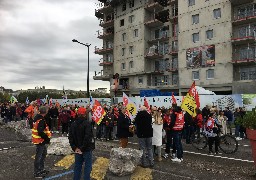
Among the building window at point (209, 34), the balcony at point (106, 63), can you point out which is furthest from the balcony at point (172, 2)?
the balcony at point (106, 63)

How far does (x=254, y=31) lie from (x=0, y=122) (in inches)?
1240

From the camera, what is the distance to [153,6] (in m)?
49.3

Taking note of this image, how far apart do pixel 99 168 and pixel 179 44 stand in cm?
3828

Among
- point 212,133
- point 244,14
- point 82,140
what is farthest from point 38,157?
point 244,14

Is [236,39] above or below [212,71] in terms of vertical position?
above

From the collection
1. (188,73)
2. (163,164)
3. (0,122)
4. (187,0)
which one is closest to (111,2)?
(187,0)

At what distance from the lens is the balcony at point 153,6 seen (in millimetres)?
48800

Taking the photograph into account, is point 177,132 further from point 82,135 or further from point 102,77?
point 102,77

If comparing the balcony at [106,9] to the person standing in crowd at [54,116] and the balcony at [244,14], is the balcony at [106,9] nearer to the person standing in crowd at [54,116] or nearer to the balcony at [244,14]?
the balcony at [244,14]

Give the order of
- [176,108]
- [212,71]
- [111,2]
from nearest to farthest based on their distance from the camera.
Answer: [176,108]
[212,71]
[111,2]

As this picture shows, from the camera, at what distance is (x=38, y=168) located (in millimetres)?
7926

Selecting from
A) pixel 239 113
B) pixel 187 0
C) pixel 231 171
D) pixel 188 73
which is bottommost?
pixel 231 171

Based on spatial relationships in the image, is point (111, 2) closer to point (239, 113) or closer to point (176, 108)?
point (239, 113)

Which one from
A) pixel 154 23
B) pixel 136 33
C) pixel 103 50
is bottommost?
pixel 103 50
